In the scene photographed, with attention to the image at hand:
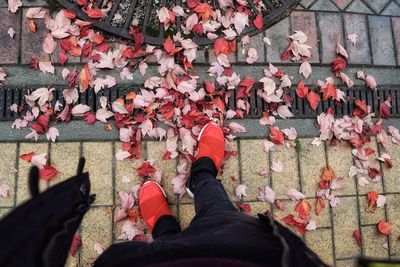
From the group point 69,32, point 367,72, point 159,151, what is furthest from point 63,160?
point 367,72

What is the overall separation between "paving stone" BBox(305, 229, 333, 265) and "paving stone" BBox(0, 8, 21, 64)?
6.72 feet

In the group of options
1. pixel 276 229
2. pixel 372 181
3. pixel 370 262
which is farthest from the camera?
pixel 372 181

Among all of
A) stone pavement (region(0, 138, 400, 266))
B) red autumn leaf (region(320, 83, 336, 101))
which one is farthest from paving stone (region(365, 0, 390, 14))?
stone pavement (region(0, 138, 400, 266))

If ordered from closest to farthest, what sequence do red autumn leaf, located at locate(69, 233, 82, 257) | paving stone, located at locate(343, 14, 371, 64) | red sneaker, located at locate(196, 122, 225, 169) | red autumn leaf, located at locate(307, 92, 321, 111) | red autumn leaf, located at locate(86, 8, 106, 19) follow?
red autumn leaf, located at locate(69, 233, 82, 257) < red sneaker, located at locate(196, 122, 225, 169) < red autumn leaf, located at locate(86, 8, 106, 19) < red autumn leaf, located at locate(307, 92, 321, 111) < paving stone, located at locate(343, 14, 371, 64)

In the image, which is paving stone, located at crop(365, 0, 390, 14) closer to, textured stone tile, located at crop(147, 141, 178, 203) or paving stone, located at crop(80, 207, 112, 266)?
textured stone tile, located at crop(147, 141, 178, 203)

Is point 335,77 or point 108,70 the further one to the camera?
point 335,77

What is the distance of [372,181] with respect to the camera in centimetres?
289

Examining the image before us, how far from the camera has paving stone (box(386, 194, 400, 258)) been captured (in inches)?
112

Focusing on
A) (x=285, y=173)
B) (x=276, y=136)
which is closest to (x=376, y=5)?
(x=276, y=136)

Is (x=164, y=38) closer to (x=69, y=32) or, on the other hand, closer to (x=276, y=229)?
(x=69, y=32)

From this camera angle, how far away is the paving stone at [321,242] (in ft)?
9.08

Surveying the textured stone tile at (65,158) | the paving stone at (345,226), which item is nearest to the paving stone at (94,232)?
the textured stone tile at (65,158)

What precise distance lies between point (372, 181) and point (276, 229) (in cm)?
138

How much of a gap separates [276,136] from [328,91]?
46 cm
